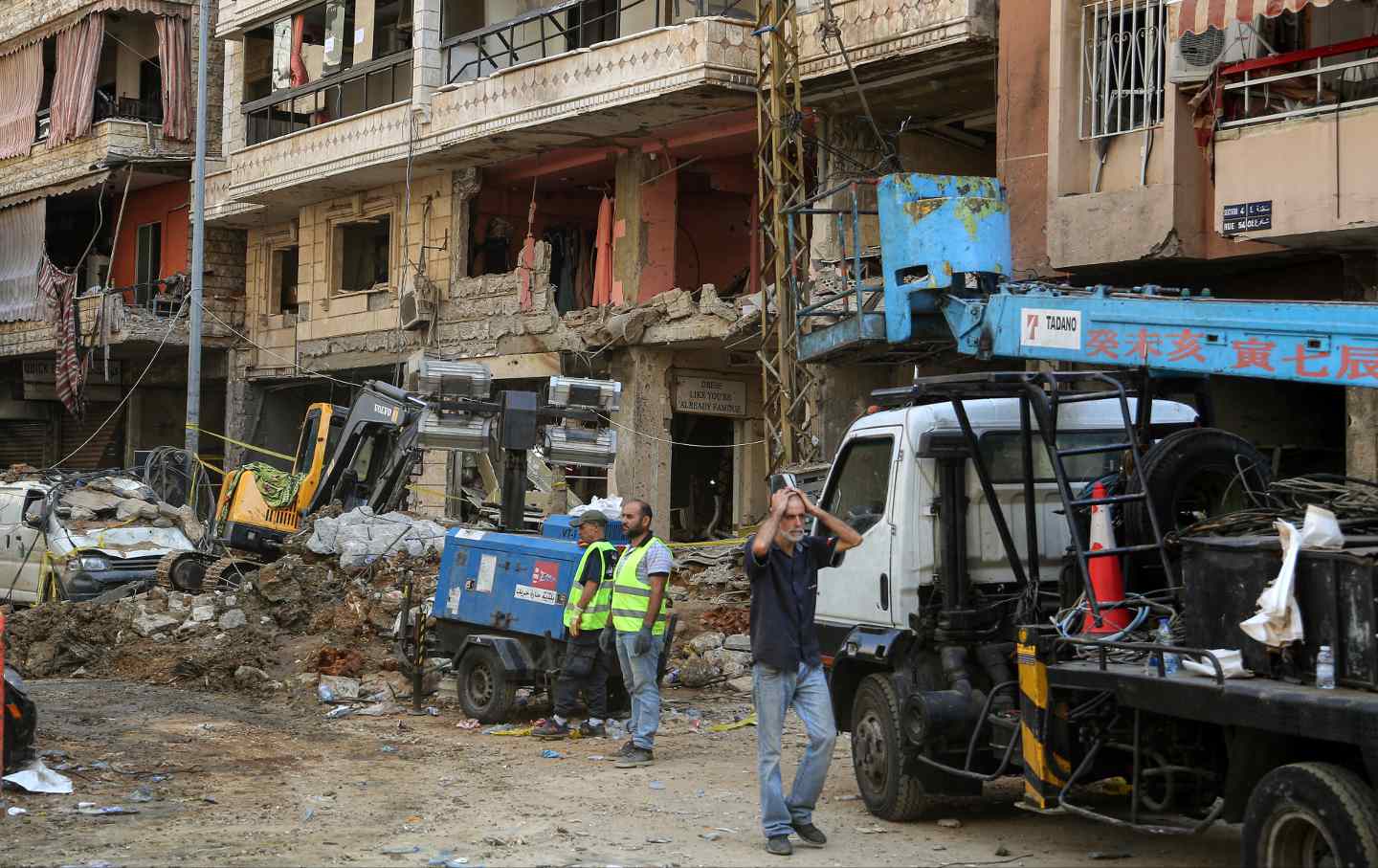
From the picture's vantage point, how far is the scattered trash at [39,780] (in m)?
9.51

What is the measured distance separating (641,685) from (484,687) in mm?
2595

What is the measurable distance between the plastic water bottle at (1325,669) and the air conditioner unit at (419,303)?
21985 millimetres

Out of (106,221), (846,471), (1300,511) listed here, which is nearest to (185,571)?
(846,471)

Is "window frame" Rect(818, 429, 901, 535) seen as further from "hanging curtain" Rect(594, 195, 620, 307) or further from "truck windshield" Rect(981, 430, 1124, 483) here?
"hanging curtain" Rect(594, 195, 620, 307)

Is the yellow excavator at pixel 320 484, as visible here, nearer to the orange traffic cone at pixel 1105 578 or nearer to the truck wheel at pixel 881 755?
the truck wheel at pixel 881 755

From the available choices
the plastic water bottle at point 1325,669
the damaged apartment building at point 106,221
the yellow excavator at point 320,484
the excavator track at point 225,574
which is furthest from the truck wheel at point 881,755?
the damaged apartment building at point 106,221

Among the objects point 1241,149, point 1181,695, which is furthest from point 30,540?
point 1181,695

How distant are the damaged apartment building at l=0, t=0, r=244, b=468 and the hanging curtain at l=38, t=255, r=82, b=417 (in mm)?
42

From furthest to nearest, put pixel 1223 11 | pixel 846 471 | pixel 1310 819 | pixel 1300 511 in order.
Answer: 1. pixel 1223 11
2. pixel 846 471
3. pixel 1300 511
4. pixel 1310 819

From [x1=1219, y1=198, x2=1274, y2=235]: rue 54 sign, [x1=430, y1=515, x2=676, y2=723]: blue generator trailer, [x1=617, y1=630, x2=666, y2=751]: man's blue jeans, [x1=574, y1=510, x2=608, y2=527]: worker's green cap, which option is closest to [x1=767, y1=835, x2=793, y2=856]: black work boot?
[x1=617, y1=630, x2=666, y2=751]: man's blue jeans

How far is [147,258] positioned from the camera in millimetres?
36062

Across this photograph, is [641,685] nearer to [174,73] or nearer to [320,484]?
[320,484]

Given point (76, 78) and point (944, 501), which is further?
point (76, 78)

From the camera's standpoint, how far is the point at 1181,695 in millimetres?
6793
